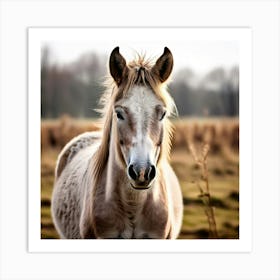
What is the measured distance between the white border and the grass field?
35mm

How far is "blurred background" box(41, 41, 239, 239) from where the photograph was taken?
2801 millimetres

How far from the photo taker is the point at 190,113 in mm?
2814

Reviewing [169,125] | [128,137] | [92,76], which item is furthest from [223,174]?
[92,76]

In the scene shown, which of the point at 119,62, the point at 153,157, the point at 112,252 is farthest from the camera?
the point at 112,252

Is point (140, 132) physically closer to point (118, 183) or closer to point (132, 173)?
point (132, 173)

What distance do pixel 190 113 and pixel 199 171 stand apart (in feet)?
1.03

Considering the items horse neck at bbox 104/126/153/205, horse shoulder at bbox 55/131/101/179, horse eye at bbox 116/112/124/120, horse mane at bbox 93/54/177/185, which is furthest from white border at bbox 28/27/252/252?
horse eye at bbox 116/112/124/120

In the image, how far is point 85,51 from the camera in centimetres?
281

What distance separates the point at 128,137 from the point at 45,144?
617 millimetres

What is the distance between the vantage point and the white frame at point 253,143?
2768 millimetres

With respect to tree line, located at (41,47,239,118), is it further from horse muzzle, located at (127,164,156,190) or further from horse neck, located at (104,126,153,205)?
horse muzzle, located at (127,164,156,190)

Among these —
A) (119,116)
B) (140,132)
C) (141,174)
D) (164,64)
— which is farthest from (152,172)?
(164,64)
